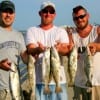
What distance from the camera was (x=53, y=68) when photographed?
8.35 m

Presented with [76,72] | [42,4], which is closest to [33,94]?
[76,72]

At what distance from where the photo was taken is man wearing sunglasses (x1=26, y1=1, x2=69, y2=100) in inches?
326

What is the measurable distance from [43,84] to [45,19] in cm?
127

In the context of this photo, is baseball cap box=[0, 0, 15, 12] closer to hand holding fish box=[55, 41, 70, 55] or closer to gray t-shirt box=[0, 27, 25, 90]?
gray t-shirt box=[0, 27, 25, 90]

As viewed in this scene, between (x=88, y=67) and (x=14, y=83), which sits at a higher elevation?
(x=88, y=67)

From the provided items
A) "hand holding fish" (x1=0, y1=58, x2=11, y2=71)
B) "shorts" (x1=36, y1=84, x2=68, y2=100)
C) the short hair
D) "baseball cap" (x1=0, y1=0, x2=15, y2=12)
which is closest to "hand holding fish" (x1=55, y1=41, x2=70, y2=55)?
"shorts" (x1=36, y1=84, x2=68, y2=100)

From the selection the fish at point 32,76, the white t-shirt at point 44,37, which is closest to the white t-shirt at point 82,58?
the white t-shirt at point 44,37

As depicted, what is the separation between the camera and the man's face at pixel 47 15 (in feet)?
27.5

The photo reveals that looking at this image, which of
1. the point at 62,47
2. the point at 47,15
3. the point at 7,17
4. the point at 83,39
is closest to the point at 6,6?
the point at 7,17

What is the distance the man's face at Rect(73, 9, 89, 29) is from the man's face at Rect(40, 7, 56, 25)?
0.50 m

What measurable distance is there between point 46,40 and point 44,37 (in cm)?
7

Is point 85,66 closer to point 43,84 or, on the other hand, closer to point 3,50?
point 43,84

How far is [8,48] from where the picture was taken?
26.6 feet

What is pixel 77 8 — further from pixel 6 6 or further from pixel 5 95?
pixel 5 95
